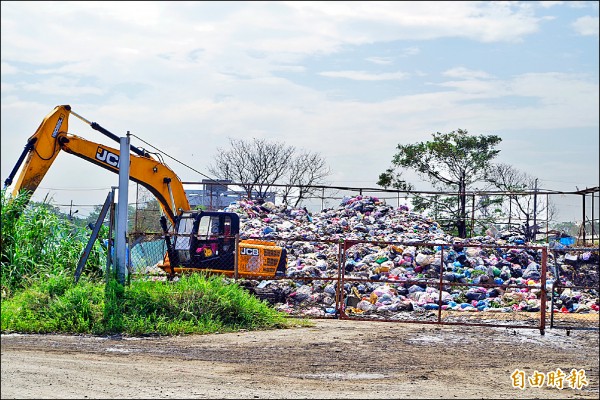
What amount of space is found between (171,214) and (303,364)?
28.7 feet

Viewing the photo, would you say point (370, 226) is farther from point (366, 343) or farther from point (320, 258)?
point (366, 343)

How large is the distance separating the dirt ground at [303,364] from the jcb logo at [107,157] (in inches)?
242

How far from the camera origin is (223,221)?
1677 cm

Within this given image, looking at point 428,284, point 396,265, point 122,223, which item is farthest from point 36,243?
point 396,265

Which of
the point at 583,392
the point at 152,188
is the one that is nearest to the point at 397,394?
the point at 583,392

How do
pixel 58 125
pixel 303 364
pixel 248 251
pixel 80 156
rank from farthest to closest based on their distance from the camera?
1. pixel 248 251
2. pixel 80 156
3. pixel 58 125
4. pixel 303 364

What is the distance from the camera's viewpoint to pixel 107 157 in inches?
648

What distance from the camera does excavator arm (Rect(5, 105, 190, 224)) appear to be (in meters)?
15.3

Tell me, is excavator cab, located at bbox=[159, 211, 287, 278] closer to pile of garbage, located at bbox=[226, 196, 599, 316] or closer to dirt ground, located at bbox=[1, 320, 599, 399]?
pile of garbage, located at bbox=[226, 196, 599, 316]

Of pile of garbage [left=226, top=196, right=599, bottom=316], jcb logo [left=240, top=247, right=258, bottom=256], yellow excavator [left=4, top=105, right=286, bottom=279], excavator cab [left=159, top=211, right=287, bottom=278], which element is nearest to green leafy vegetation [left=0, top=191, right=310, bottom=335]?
yellow excavator [left=4, top=105, right=286, bottom=279]

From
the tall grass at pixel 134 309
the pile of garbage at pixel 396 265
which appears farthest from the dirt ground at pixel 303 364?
the pile of garbage at pixel 396 265

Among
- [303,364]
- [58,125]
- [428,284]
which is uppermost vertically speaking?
[58,125]

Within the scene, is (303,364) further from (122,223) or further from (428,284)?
(428,284)

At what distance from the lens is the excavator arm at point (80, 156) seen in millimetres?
15320
